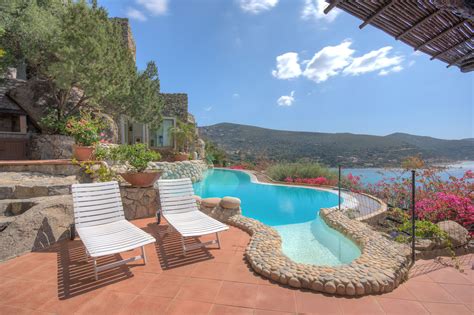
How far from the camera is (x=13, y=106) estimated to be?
9367 millimetres

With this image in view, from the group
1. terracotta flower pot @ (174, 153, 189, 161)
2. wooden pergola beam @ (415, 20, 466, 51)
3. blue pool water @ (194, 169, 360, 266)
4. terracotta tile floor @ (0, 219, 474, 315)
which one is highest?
wooden pergola beam @ (415, 20, 466, 51)

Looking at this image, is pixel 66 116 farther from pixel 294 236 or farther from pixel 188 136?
pixel 294 236

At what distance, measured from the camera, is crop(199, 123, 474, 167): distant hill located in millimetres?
13034

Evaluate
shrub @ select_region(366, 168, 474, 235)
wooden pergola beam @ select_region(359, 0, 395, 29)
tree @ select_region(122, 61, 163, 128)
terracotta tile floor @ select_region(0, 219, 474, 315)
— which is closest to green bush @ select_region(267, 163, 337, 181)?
shrub @ select_region(366, 168, 474, 235)

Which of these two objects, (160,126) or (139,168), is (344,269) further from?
(160,126)

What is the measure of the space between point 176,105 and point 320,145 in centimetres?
1375

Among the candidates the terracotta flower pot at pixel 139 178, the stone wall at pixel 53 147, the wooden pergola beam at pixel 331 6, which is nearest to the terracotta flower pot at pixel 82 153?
the terracotta flower pot at pixel 139 178

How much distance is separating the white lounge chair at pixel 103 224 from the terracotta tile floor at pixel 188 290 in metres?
0.28

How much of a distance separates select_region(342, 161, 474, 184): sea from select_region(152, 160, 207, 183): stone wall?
7959 millimetres

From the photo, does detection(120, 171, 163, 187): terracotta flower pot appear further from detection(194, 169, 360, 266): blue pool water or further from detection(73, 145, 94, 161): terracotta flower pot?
detection(194, 169, 360, 266): blue pool water

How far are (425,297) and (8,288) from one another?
4599mm

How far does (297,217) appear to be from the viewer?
688 centimetres

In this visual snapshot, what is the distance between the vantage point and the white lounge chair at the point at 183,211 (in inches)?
145

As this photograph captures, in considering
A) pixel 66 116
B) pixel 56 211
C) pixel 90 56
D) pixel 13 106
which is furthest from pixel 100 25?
pixel 56 211
